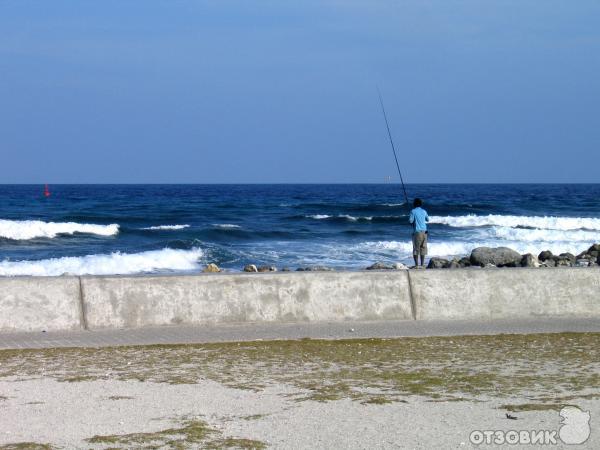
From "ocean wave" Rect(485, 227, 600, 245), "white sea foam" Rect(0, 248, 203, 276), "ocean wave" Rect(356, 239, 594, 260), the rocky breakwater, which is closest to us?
the rocky breakwater

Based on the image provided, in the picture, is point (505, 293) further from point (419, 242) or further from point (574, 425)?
point (419, 242)

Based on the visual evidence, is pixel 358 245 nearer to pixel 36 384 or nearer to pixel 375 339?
pixel 375 339

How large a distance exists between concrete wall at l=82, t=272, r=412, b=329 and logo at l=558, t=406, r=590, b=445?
4009 mm

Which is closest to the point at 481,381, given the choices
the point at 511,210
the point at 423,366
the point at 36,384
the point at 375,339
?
the point at 423,366

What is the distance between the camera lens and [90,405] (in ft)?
21.2

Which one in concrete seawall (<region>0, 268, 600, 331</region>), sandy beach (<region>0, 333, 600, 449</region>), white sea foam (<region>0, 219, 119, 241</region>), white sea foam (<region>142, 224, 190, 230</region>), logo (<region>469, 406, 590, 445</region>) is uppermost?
white sea foam (<region>0, 219, 119, 241</region>)

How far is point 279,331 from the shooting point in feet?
31.2

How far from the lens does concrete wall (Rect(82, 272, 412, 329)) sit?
378 inches

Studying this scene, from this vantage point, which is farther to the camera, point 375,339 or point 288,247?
point 288,247

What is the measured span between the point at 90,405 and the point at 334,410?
1619 millimetres

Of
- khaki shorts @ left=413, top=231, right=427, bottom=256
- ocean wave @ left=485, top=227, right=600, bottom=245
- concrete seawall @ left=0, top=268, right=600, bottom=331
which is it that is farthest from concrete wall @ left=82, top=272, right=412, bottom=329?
ocean wave @ left=485, top=227, right=600, bottom=245

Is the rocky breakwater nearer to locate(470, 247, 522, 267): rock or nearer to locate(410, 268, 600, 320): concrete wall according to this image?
locate(470, 247, 522, 267): rock

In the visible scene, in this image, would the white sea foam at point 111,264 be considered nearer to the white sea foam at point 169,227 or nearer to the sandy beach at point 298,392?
the white sea foam at point 169,227

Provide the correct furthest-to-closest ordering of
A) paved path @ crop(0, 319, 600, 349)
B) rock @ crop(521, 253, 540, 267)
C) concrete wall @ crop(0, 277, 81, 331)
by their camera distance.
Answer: rock @ crop(521, 253, 540, 267) < concrete wall @ crop(0, 277, 81, 331) < paved path @ crop(0, 319, 600, 349)
